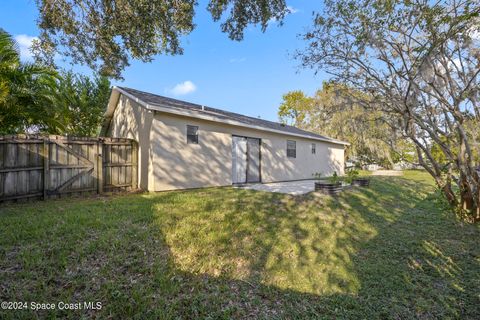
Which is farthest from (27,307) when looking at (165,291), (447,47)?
(447,47)

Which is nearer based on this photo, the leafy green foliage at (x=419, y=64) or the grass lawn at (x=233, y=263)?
the grass lawn at (x=233, y=263)

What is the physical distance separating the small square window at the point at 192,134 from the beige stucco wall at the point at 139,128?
4.47 feet

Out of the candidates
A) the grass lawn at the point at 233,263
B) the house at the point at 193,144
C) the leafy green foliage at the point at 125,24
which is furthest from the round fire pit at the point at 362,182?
the leafy green foliage at the point at 125,24

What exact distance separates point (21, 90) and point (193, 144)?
Result: 200 inches

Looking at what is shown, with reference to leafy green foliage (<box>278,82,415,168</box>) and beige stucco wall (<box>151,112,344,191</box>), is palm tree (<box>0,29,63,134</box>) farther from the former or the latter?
leafy green foliage (<box>278,82,415,168</box>)

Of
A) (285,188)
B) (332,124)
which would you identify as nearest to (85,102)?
(285,188)

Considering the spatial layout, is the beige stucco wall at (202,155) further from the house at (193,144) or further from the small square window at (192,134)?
the small square window at (192,134)

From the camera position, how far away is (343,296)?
288 centimetres

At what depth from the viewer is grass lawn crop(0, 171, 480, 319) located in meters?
Answer: 2.61

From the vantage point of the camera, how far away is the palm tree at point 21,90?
21.1ft

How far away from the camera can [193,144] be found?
8977 millimetres

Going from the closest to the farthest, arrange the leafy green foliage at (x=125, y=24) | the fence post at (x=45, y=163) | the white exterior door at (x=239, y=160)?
the leafy green foliage at (x=125, y=24) → the fence post at (x=45, y=163) → the white exterior door at (x=239, y=160)

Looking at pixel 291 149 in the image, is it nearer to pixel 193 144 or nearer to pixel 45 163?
pixel 193 144

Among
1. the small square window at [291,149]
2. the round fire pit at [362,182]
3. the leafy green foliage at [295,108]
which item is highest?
the leafy green foliage at [295,108]
